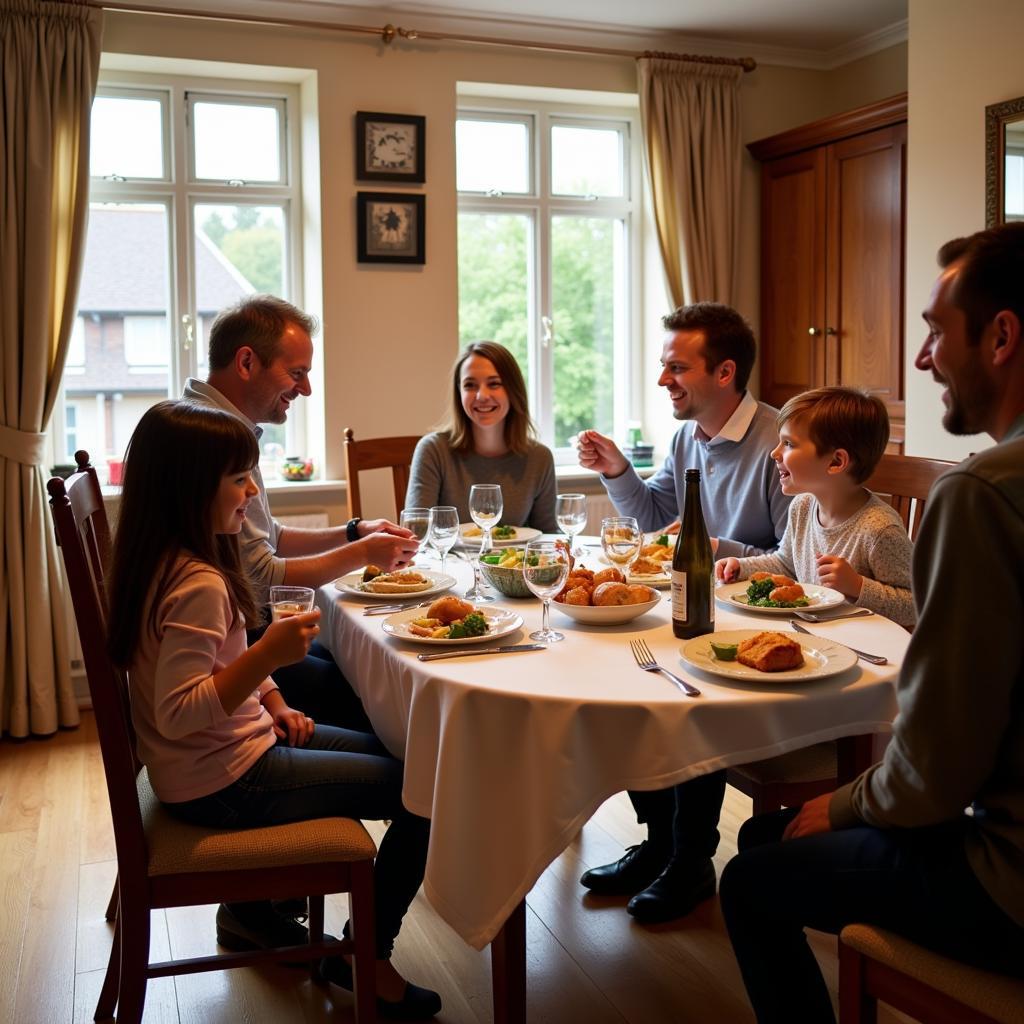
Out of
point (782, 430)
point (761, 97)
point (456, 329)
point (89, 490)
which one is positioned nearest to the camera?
point (89, 490)

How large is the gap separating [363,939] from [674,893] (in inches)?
36.3

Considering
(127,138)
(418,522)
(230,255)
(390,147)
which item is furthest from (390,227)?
(418,522)

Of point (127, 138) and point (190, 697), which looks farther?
point (127, 138)

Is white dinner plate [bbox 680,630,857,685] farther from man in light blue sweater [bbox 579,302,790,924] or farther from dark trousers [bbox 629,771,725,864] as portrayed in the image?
man in light blue sweater [bbox 579,302,790,924]

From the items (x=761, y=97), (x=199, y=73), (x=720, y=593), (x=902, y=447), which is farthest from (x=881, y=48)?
(x=720, y=593)

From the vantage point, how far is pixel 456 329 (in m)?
4.49

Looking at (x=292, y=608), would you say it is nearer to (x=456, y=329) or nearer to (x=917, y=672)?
(x=917, y=672)

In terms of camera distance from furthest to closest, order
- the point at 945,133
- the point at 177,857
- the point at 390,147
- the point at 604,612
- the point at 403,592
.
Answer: the point at 390,147, the point at 945,133, the point at 403,592, the point at 604,612, the point at 177,857

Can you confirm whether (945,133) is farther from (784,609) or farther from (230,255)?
(230,255)

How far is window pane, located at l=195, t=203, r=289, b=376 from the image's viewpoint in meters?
4.43

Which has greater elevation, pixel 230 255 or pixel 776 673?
pixel 230 255

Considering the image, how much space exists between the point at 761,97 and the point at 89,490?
387 cm

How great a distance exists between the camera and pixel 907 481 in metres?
2.54

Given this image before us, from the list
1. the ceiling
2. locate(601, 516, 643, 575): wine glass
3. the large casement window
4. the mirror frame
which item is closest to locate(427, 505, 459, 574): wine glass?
locate(601, 516, 643, 575): wine glass
